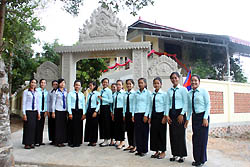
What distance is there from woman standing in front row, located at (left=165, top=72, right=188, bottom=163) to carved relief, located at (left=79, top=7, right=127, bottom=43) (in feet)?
14.2

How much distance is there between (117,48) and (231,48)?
9.07m

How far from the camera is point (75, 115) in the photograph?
500cm

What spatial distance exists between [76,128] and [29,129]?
3.40ft

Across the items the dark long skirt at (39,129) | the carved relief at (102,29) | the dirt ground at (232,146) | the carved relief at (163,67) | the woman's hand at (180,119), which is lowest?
the dirt ground at (232,146)

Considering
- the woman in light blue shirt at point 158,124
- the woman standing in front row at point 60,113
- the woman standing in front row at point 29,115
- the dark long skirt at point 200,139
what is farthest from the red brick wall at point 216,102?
the woman standing in front row at point 29,115

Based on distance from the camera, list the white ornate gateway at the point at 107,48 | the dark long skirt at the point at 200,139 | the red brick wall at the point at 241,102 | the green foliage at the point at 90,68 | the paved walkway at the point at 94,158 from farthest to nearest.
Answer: the green foliage at the point at 90,68, the red brick wall at the point at 241,102, the white ornate gateway at the point at 107,48, the paved walkway at the point at 94,158, the dark long skirt at the point at 200,139

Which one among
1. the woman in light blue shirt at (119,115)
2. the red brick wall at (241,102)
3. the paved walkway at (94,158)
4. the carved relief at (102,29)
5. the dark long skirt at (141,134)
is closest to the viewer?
the paved walkway at (94,158)

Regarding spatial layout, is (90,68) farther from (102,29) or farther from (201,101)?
(201,101)

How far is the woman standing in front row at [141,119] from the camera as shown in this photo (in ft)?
13.8

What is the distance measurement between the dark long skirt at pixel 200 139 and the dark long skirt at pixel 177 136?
213 mm

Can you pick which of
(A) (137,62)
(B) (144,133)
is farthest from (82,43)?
(B) (144,133)

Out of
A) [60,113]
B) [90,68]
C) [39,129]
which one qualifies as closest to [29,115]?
[39,129]

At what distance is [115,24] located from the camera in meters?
7.81

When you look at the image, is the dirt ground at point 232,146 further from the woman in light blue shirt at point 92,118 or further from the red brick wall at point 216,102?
the woman in light blue shirt at point 92,118
